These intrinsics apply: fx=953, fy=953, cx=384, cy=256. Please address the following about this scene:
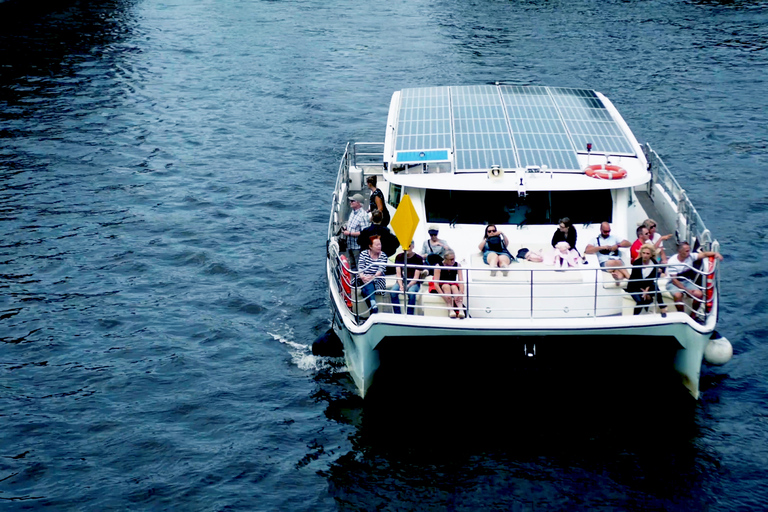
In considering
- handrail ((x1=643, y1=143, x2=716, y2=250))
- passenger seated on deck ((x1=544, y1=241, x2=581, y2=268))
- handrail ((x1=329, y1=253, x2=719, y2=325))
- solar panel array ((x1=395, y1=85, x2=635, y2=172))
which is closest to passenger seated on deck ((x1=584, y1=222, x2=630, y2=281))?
passenger seated on deck ((x1=544, y1=241, x2=581, y2=268))

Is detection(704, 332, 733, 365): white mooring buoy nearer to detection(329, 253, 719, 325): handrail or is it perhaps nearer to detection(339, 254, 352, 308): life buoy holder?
detection(329, 253, 719, 325): handrail

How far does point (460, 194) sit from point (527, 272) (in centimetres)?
264

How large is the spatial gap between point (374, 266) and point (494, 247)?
238cm

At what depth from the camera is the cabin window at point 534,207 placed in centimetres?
1928

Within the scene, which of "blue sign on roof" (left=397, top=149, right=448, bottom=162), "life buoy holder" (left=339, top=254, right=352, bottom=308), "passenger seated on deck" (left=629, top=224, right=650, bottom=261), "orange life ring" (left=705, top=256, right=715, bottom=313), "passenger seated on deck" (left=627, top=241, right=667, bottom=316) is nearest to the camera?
"passenger seated on deck" (left=627, top=241, right=667, bottom=316)

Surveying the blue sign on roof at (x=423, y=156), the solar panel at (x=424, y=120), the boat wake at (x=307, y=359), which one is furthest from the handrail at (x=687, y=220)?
the boat wake at (x=307, y=359)

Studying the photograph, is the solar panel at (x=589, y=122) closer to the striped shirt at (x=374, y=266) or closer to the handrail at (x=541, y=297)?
the handrail at (x=541, y=297)

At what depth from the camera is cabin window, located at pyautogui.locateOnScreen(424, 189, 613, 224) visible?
19281 millimetres

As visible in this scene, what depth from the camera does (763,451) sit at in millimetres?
17328

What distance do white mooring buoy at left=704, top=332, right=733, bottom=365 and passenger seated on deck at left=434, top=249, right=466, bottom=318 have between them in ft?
15.9

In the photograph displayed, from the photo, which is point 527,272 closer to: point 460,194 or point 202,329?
point 460,194

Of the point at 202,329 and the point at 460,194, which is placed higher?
the point at 460,194

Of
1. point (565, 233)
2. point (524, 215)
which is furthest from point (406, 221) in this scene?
point (524, 215)

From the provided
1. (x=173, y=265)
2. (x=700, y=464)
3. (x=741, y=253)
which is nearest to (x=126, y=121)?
(x=173, y=265)
